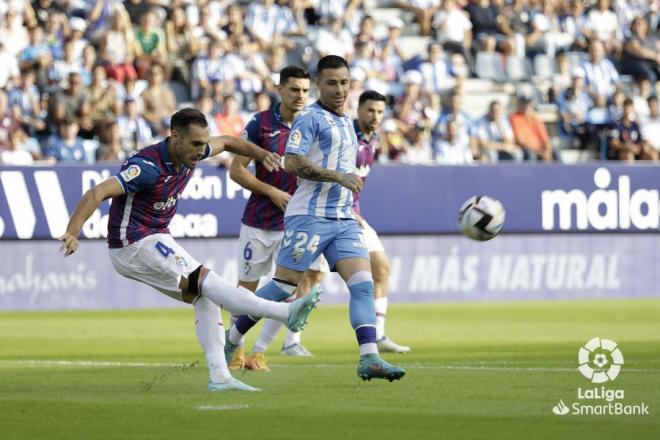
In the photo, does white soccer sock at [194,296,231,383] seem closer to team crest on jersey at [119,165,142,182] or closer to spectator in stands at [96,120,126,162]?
team crest on jersey at [119,165,142,182]

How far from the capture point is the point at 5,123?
67.1ft

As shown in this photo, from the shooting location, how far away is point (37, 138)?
21.2 meters

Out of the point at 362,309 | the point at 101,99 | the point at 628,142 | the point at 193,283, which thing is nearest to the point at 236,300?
the point at 193,283

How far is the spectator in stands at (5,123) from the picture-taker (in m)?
20.3

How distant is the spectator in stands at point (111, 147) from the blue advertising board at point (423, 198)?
145 centimetres

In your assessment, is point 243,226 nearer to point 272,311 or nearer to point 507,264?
point 272,311

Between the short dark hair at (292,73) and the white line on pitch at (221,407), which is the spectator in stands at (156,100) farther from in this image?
the white line on pitch at (221,407)

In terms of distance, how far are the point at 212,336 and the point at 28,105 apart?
1281cm

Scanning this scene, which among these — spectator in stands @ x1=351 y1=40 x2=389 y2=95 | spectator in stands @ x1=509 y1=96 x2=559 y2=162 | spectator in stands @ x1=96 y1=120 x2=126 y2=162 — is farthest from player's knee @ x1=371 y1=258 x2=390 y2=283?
spectator in stands @ x1=509 y1=96 x2=559 y2=162

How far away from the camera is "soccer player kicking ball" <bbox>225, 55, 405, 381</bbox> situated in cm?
992

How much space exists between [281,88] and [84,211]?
3.23 metres

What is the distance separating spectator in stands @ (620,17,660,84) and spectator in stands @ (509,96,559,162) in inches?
148

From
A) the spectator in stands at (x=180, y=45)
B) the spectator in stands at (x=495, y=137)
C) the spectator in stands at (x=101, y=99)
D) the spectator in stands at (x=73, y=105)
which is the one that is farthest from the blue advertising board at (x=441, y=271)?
the spectator in stands at (x=180, y=45)

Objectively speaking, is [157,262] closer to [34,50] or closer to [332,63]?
[332,63]
